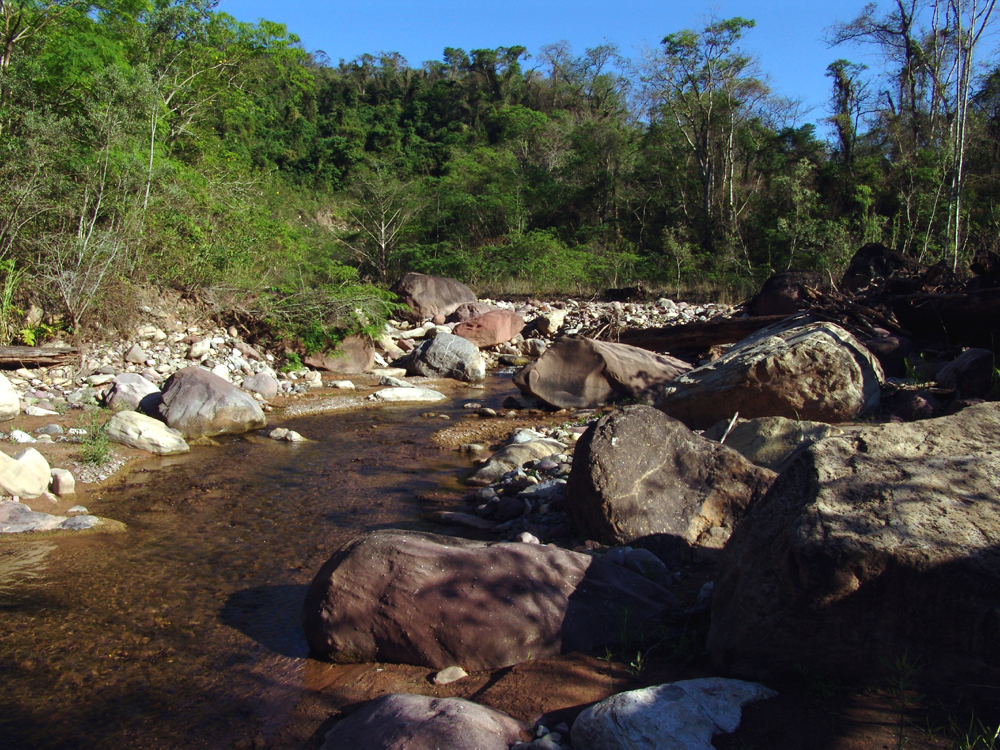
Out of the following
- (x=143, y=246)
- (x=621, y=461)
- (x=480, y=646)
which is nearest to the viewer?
(x=480, y=646)

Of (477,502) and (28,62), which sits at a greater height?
(28,62)

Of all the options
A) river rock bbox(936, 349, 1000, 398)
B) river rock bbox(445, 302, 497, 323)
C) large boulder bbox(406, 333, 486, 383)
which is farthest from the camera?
river rock bbox(445, 302, 497, 323)

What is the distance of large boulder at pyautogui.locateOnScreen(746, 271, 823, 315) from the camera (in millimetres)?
11070

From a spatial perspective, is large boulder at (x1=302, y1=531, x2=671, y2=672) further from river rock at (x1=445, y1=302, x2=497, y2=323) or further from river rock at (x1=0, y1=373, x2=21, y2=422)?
river rock at (x1=445, y1=302, x2=497, y2=323)

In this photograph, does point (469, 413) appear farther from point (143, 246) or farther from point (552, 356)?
point (143, 246)

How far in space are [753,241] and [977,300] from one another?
68.5ft

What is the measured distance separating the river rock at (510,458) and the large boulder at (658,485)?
6.64 ft

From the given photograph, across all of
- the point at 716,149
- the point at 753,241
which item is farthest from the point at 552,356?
the point at 716,149

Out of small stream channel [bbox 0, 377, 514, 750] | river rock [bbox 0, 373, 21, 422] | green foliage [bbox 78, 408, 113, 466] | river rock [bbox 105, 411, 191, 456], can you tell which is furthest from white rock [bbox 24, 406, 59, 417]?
small stream channel [bbox 0, 377, 514, 750]

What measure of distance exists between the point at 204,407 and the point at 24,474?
229 cm

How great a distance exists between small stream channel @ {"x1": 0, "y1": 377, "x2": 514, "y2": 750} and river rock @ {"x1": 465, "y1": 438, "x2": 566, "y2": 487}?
0.25 metres

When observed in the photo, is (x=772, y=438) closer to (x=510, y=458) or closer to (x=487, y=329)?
(x=510, y=458)

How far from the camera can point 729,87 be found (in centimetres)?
2498

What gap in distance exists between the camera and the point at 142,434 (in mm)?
6312
